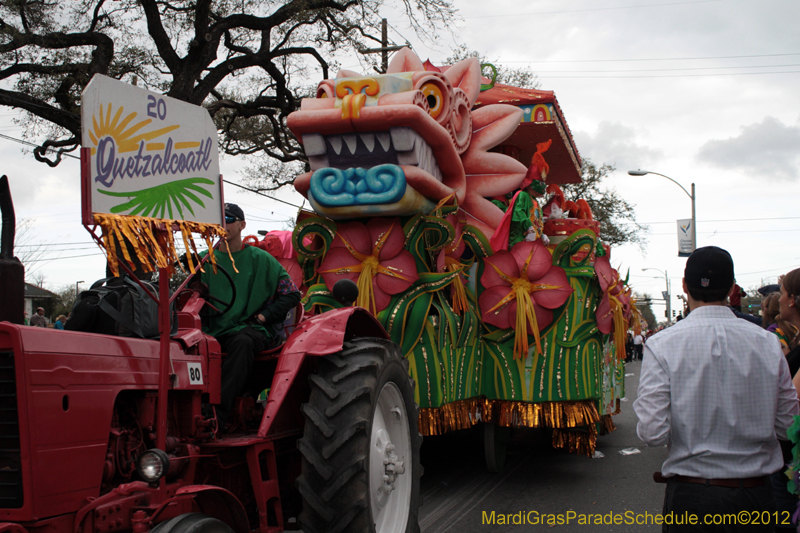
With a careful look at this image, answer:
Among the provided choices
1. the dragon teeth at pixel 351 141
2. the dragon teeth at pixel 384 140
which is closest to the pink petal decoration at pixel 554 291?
the dragon teeth at pixel 384 140

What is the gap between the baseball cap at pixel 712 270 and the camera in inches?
103

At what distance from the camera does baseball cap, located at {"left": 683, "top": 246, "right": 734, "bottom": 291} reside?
261cm

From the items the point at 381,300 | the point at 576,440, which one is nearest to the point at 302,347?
the point at 381,300

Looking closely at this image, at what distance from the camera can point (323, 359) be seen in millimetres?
3748

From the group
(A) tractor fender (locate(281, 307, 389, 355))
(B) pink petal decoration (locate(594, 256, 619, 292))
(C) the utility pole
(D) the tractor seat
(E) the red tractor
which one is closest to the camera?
(E) the red tractor

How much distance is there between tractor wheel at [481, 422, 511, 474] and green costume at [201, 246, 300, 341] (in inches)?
114

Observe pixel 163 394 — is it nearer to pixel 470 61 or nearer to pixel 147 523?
pixel 147 523

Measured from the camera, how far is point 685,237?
21.0 meters

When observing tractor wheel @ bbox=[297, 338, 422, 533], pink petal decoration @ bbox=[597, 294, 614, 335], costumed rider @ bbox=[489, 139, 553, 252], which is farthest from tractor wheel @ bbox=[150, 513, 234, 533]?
pink petal decoration @ bbox=[597, 294, 614, 335]

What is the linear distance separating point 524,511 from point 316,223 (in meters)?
2.73

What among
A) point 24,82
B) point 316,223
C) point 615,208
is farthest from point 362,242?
point 615,208

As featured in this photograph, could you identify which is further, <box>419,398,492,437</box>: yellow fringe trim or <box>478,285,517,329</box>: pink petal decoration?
<box>478,285,517,329</box>: pink petal decoration

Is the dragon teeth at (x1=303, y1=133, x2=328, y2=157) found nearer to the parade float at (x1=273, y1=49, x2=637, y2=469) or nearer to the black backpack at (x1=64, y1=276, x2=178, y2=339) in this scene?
the parade float at (x1=273, y1=49, x2=637, y2=469)

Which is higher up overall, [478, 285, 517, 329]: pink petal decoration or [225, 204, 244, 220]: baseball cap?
[225, 204, 244, 220]: baseball cap
